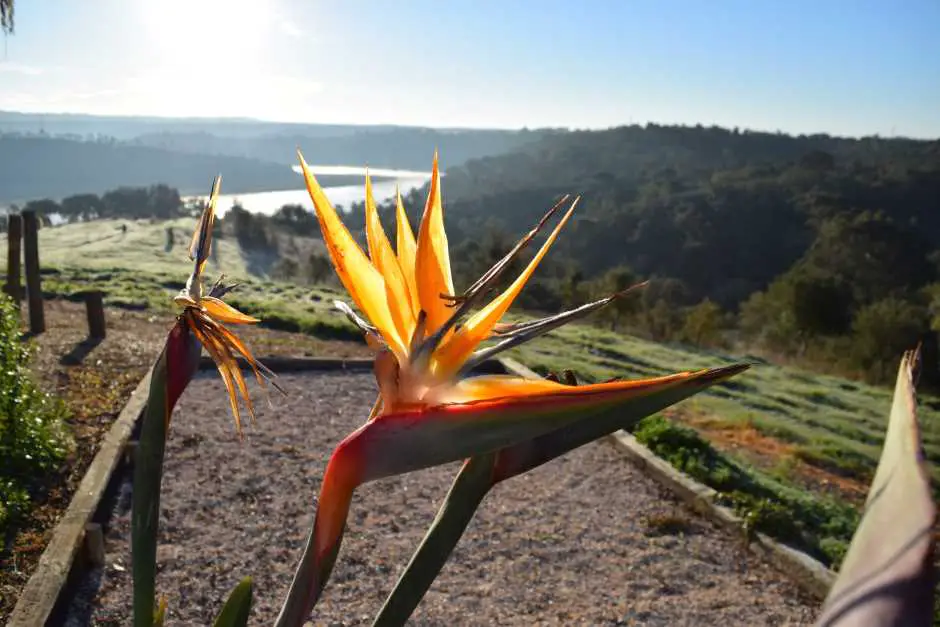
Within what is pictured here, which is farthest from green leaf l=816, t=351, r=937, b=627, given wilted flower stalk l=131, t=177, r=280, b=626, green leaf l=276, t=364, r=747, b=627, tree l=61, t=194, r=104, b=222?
tree l=61, t=194, r=104, b=222

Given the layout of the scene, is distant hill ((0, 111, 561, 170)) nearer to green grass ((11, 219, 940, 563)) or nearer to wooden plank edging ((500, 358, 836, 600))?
green grass ((11, 219, 940, 563))

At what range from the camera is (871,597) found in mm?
364

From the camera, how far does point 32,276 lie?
7.74 meters

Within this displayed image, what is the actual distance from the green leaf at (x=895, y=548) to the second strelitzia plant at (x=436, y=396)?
198 mm

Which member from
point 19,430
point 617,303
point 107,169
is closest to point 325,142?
point 107,169

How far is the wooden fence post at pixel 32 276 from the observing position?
7652 millimetres

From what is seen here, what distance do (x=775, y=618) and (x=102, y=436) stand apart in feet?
14.4

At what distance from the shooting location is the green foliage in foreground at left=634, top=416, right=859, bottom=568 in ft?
14.1

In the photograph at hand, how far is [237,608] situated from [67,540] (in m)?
3.11

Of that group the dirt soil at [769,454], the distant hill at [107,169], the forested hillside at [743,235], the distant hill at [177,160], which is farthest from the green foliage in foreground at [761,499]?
the distant hill at [107,169]

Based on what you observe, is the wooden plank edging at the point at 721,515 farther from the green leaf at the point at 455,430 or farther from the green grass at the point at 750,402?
the green leaf at the point at 455,430

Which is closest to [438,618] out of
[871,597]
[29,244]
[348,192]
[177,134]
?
[871,597]

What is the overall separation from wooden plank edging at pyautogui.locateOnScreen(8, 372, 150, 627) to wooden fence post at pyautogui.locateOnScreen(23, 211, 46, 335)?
3.63m

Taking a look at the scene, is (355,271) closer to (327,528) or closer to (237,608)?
(327,528)
